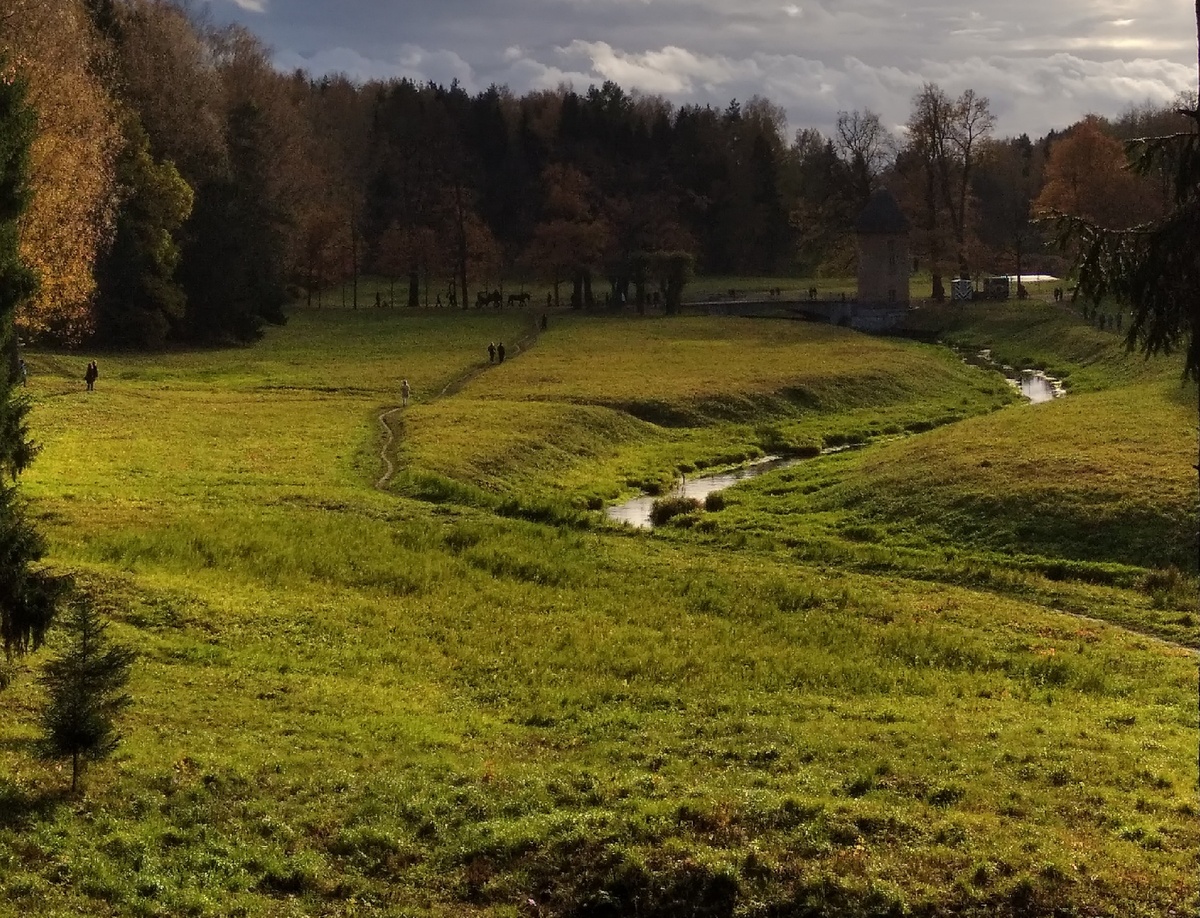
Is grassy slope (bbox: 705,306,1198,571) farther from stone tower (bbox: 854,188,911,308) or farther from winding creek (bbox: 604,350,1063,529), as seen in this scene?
stone tower (bbox: 854,188,911,308)

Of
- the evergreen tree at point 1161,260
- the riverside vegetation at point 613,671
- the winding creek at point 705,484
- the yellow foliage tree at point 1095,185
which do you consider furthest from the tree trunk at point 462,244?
the evergreen tree at point 1161,260

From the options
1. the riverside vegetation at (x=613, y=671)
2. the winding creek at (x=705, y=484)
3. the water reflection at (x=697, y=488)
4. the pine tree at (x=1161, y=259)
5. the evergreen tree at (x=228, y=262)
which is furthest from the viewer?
the evergreen tree at (x=228, y=262)

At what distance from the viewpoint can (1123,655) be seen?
2131 cm

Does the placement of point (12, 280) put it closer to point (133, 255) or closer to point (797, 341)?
point (133, 255)

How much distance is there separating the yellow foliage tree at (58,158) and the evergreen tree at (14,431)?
73.4ft

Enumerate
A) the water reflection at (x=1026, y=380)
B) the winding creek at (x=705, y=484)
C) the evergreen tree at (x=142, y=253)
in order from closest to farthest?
the winding creek at (x=705, y=484), the water reflection at (x=1026, y=380), the evergreen tree at (x=142, y=253)

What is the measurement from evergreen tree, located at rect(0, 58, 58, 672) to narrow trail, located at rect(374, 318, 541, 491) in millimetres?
20414

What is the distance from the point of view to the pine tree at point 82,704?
13.6 meters

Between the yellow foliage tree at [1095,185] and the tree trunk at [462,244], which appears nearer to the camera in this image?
the yellow foliage tree at [1095,185]

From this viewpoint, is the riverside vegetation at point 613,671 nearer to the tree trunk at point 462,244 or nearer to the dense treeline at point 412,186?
the dense treeline at point 412,186

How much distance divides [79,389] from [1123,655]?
4480 cm

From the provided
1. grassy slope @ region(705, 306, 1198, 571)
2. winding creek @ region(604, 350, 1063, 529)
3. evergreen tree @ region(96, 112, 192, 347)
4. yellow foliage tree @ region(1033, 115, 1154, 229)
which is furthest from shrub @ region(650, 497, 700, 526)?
yellow foliage tree @ region(1033, 115, 1154, 229)

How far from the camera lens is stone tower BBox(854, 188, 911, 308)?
97312 millimetres

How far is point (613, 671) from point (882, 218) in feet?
274
